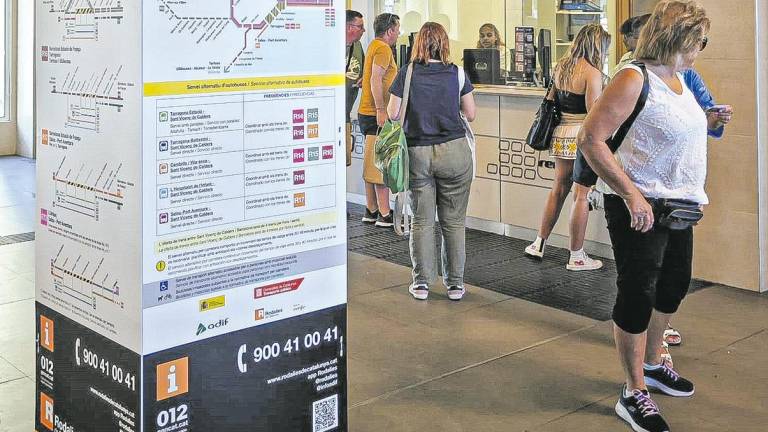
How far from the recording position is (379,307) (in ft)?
18.6

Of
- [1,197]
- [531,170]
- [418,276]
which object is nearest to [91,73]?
[418,276]

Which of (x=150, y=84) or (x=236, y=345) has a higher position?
(x=150, y=84)

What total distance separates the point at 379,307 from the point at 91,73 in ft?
10.2

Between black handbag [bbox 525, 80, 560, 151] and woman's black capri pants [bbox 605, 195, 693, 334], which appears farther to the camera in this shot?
black handbag [bbox 525, 80, 560, 151]

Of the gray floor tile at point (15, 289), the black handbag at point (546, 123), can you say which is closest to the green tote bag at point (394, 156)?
the black handbag at point (546, 123)

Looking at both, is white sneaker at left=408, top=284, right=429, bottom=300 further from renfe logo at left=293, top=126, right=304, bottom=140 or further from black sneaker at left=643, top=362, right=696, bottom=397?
renfe logo at left=293, top=126, right=304, bottom=140

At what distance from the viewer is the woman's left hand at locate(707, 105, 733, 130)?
4.10 m

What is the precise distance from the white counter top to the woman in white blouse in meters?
3.48

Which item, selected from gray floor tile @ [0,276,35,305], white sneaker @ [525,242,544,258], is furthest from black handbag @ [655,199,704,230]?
gray floor tile @ [0,276,35,305]

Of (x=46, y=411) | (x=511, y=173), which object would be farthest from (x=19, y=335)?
(x=511, y=173)

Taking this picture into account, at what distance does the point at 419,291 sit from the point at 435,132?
0.98m

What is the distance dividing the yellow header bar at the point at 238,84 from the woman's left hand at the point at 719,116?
180cm

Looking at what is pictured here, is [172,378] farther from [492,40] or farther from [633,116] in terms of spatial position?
[492,40]

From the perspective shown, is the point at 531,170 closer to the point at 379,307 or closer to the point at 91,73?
the point at 379,307
